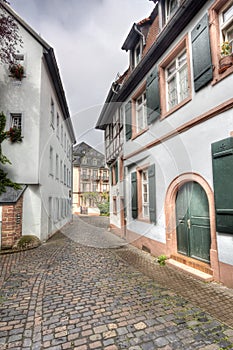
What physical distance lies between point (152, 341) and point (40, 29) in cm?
1303

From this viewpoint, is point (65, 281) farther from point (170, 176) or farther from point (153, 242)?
point (170, 176)

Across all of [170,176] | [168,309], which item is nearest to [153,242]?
[170,176]

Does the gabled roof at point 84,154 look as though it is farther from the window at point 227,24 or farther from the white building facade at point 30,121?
the window at point 227,24

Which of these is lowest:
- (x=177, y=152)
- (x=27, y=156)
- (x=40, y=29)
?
(x=177, y=152)

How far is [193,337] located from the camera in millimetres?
2729

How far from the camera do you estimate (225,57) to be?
4355mm

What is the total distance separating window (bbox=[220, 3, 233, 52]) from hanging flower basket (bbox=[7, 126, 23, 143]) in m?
8.22

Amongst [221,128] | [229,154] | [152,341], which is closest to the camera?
[152,341]

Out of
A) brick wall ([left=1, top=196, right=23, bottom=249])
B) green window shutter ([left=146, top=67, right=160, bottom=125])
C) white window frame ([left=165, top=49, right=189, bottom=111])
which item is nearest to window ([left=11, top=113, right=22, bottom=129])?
brick wall ([left=1, top=196, right=23, bottom=249])

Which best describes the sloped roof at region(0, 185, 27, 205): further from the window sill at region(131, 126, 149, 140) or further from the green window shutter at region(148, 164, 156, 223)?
the green window shutter at region(148, 164, 156, 223)

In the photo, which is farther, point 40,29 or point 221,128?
point 40,29

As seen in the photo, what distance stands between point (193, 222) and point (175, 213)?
82 cm

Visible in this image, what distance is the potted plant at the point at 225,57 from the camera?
14.1 feet

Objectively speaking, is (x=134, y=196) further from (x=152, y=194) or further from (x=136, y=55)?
(x=136, y=55)
